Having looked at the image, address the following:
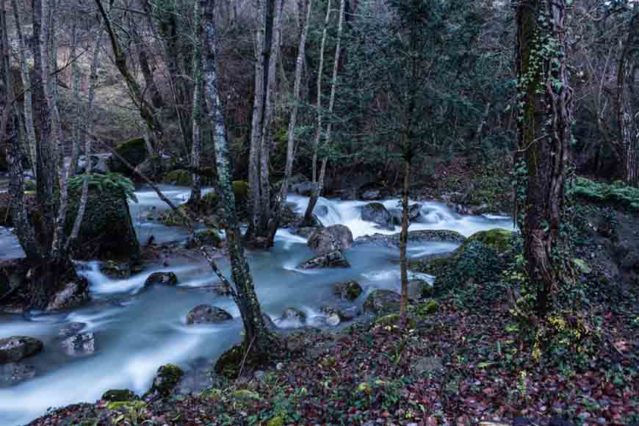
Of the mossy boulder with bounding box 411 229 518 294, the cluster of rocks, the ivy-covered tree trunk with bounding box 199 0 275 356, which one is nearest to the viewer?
the ivy-covered tree trunk with bounding box 199 0 275 356

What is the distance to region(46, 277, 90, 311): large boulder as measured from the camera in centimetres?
1001

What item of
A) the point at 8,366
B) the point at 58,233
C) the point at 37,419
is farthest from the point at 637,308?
the point at 58,233

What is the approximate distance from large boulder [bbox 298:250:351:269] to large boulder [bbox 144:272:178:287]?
11.6ft

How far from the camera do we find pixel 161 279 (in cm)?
1165

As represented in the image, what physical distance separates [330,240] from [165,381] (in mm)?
8142

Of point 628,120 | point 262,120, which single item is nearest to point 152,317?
point 262,120

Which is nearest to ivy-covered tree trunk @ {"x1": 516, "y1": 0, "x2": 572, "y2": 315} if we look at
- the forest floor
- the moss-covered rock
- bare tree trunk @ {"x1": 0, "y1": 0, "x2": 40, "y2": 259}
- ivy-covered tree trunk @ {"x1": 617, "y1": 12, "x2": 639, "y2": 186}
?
the forest floor

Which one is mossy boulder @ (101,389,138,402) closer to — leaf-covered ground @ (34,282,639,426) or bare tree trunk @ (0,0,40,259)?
leaf-covered ground @ (34,282,639,426)

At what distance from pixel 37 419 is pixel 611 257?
1055cm

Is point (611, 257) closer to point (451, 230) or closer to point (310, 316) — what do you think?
point (310, 316)

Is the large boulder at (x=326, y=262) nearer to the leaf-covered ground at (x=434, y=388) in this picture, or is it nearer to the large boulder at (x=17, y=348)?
the leaf-covered ground at (x=434, y=388)

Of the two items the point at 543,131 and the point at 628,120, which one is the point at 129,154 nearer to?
the point at 543,131

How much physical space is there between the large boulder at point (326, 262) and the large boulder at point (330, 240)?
0.84 m

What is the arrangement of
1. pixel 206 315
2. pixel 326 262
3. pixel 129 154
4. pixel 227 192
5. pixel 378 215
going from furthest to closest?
1. pixel 129 154
2. pixel 378 215
3. pixel 326 262
4. pixel 206 315
5. pixel 227 192
